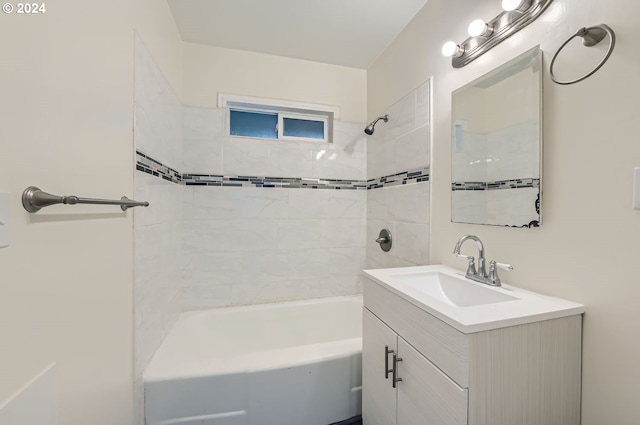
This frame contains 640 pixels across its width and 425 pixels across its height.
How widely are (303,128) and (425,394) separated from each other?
6.77 ft

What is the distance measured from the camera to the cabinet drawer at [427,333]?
71cm

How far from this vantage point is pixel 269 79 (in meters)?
2.12

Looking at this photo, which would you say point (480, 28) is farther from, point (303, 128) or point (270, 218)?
point (270, 218)

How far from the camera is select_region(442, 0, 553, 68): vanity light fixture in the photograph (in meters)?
0.99

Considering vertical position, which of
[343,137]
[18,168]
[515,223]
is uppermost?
[343,137]

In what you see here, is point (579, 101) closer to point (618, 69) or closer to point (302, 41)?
point (618, 69)

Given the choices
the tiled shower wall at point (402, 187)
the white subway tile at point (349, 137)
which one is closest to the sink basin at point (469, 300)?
the tiled shower wall at point (402, 187)

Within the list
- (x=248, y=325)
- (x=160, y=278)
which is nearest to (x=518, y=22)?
(x=160, y=278)

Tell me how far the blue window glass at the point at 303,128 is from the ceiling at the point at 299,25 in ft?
1.67

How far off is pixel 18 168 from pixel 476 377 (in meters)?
1.25

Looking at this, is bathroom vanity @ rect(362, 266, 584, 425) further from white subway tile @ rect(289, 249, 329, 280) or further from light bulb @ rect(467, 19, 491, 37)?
white subway tile @ rect(289, 249, 329, 280)

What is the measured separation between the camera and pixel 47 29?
2.21ft

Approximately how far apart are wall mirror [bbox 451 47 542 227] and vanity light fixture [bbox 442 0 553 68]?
0.41ft

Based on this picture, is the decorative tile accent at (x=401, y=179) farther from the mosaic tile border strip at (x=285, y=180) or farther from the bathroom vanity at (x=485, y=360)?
the bathroom vanity at (x=485, y=360)
